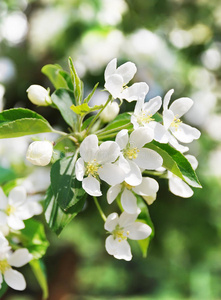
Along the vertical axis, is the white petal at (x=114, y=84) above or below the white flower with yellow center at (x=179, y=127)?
above

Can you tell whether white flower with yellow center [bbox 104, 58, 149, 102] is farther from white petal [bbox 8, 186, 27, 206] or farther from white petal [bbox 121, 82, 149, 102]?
white petal [bbox 8, 186, 27, 206]

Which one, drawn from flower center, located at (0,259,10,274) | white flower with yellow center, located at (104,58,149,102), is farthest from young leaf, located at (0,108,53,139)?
flower center, located at (0,259,10,274)

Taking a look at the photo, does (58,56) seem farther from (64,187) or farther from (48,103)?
(64,187)

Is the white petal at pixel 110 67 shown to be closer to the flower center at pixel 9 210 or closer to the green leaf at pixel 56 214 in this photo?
the green leaf at pixel 56 214

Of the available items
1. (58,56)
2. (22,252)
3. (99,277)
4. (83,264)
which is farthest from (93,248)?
(22,252)

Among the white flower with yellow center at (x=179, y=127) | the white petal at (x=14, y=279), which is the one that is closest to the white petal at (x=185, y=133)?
the white flower with yellow center at (x=179, y=127)
